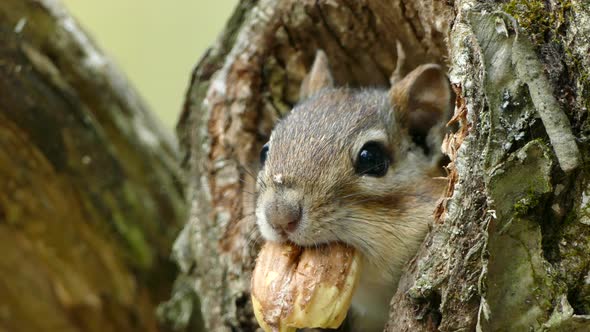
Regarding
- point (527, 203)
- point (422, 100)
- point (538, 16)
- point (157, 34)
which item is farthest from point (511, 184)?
point (157, 34)

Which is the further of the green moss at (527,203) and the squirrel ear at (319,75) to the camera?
the squirrel ear at (319,75)

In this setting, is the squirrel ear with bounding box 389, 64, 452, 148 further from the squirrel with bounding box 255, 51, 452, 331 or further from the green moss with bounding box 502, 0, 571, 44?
the green moss with bounding box 502, 0, 571, 44

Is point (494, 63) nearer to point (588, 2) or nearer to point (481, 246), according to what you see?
point (588, 2)

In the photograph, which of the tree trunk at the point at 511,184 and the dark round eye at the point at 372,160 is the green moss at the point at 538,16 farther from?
the dark round eye at the point at 372,160

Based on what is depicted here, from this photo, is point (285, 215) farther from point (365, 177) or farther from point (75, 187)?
point (75, 187)

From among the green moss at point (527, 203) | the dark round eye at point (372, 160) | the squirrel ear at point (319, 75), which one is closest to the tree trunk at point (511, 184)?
the green moss at point (527, 203)

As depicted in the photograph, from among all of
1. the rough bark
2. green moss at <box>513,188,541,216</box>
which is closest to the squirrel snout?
green moss at <box>513,188,541,216</box>
